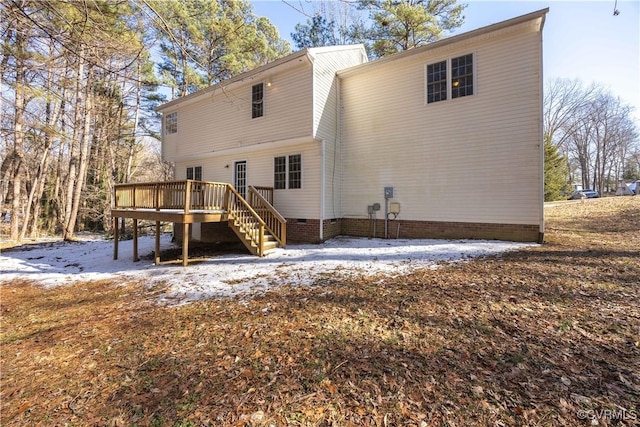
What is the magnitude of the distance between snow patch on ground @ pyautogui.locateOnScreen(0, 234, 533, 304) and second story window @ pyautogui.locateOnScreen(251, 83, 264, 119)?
5.65m

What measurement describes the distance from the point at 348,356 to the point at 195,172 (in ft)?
42.0

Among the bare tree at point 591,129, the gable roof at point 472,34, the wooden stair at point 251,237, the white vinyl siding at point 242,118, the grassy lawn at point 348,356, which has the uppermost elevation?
the bare tree at point 591,129

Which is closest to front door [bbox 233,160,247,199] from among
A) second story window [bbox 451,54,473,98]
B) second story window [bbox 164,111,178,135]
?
second story window [bbox 164,111,178,135]

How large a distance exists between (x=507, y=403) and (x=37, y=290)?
349 inches

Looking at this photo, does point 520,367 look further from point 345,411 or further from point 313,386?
point 313,386

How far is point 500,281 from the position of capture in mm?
4789

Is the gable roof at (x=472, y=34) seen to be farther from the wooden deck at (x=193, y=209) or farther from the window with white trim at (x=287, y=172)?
the wooden deck at (x=193, y=209)

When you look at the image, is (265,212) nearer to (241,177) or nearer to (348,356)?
(241,177)

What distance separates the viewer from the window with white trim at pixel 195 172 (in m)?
13.2

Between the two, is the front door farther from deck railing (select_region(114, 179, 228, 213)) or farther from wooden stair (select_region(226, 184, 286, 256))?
wooden stair (select_region(226, 184, 286, 256))

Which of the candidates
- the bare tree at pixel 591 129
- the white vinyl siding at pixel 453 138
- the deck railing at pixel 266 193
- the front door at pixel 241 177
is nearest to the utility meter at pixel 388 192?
the white vinyl siding at pixel 453 138
